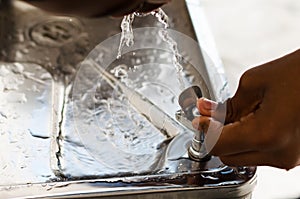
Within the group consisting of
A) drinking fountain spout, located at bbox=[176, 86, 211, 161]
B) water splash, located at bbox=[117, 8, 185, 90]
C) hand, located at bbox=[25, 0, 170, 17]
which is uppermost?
hand, located at bbox=[25, 0, 170, 17]

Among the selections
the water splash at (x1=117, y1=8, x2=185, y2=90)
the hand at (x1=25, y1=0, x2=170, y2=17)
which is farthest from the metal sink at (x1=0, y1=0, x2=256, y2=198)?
the hand at (x1=25, y1=0, x2=170, y2=17)

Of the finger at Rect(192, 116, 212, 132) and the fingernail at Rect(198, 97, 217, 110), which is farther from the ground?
the fingernail at Rect(198, 97, 217, 110)

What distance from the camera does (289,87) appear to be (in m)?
0.73

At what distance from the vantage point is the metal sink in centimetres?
83

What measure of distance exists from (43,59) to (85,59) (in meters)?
0.07

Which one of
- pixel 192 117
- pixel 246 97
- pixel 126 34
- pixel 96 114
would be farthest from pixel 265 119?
pixel 126 34

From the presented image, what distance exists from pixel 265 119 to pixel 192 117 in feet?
0.65

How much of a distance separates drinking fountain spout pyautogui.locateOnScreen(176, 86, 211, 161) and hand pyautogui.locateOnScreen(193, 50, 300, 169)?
0.27 ft

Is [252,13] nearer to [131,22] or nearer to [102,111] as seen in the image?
[131,22]

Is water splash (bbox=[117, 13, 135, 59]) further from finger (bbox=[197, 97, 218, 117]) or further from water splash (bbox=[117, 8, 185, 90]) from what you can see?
finger (bbox=[197, 97, 218, 117])

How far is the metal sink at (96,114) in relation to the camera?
2.72 ft

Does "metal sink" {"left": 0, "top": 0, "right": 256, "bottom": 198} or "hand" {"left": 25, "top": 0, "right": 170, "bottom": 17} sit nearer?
"hand" {"left": 25, "top": 0, "right": 170, "bottom": 17}

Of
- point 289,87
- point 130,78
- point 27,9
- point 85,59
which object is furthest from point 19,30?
point 289,87

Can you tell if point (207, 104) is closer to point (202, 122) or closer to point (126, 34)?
point (202, 122)
